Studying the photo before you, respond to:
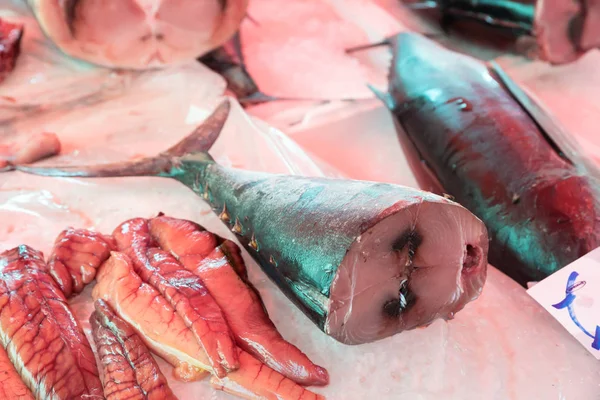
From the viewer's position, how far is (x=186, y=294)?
1.17m

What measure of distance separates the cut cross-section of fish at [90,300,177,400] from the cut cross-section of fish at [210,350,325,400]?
0.41 ft

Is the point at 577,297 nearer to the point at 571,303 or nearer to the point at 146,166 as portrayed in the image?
the point at 571,303

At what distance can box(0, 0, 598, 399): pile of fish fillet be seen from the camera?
3.83ft

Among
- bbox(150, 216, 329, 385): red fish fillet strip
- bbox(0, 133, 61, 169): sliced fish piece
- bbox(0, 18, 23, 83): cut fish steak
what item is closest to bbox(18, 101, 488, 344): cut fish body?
bbox(150, 216, 329, 385): red fish fillet strip

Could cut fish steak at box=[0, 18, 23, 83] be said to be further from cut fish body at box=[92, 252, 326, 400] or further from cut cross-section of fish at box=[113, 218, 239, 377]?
cut fish body at box=[92, 252, 326, 400]

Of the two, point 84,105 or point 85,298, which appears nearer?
point 85,298

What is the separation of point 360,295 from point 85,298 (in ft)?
2.43

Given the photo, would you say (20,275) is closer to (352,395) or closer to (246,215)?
(246,215)

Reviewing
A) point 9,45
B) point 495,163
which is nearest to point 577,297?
point 495,163

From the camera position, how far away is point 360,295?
1013 mm

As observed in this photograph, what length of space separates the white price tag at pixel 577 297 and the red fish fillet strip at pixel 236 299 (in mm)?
615

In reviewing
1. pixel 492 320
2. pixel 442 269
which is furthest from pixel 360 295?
pixel 492 320

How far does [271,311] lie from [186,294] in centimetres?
25

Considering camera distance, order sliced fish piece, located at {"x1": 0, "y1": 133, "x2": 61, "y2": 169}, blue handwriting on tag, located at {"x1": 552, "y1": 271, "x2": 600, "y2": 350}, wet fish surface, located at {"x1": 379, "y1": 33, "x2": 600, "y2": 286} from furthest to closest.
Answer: sliced fish piece, located at {"x1": 0, "y1": 133, "x2": 61, "y2": 169} → wet fish surface, located at {"x1": 379, "y1": 33, "x2": 600, "y2": 286} → blue handwriting on tag, located at {"x1": 552, "y1": 271, "x2": 600, "y2": 350}
